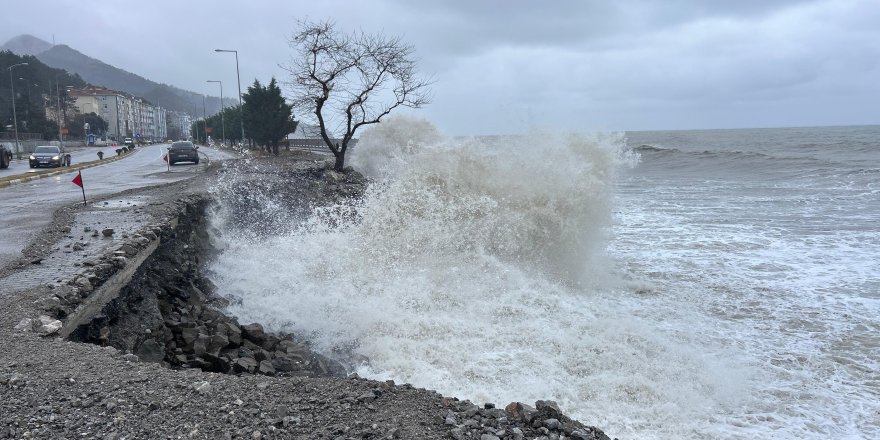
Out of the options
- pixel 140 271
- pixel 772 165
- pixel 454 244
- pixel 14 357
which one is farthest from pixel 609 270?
pixel 772 165

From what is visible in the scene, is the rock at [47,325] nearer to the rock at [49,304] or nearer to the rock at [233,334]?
the rock at [49,304]

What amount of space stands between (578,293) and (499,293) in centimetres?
144

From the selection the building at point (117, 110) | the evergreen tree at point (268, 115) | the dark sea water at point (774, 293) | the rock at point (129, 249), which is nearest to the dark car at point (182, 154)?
the evergreen tree at point (268, 115)

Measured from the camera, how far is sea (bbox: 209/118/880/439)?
604 centimetres

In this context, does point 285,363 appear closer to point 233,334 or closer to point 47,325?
point 233,334

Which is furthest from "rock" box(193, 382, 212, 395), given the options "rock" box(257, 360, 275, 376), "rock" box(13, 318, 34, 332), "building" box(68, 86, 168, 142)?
"building" box(68, 86, 168, 142)

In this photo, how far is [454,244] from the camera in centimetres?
1162

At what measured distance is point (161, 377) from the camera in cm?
438

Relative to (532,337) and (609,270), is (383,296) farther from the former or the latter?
(609,270)

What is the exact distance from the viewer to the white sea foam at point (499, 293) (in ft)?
20.2

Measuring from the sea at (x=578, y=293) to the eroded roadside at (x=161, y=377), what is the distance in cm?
111

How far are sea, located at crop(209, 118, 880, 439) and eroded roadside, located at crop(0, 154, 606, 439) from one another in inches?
43.5

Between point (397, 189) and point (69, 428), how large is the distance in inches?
406

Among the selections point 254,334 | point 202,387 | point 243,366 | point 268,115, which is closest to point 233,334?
point 254,334
